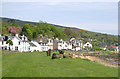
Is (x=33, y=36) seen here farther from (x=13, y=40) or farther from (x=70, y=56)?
(x=70, y=56)

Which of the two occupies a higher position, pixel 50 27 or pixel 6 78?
pixel 50 27

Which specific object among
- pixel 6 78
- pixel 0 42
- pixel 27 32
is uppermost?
pixel 27 32

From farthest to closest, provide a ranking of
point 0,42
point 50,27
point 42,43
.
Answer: point 50,27 → point 42,43 → point 0,42

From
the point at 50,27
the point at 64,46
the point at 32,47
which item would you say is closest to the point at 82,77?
the point at 32,47

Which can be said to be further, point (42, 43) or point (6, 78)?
point (42, 43)

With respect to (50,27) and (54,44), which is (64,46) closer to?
(54,44)

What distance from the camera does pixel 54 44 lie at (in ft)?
335

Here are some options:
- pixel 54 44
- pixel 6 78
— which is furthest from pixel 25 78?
pixel 54 44

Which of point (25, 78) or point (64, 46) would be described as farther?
point (64, 46)

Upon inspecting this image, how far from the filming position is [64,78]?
1753 centimetres

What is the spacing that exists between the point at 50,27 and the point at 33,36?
141 ft

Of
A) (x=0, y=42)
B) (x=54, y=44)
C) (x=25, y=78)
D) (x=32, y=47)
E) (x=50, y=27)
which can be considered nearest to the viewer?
(x=25, y=78)

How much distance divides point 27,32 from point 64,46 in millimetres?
27442

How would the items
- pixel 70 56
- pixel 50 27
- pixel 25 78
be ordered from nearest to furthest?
pixel 25 78, pixel 70 56, pixel 50 27
